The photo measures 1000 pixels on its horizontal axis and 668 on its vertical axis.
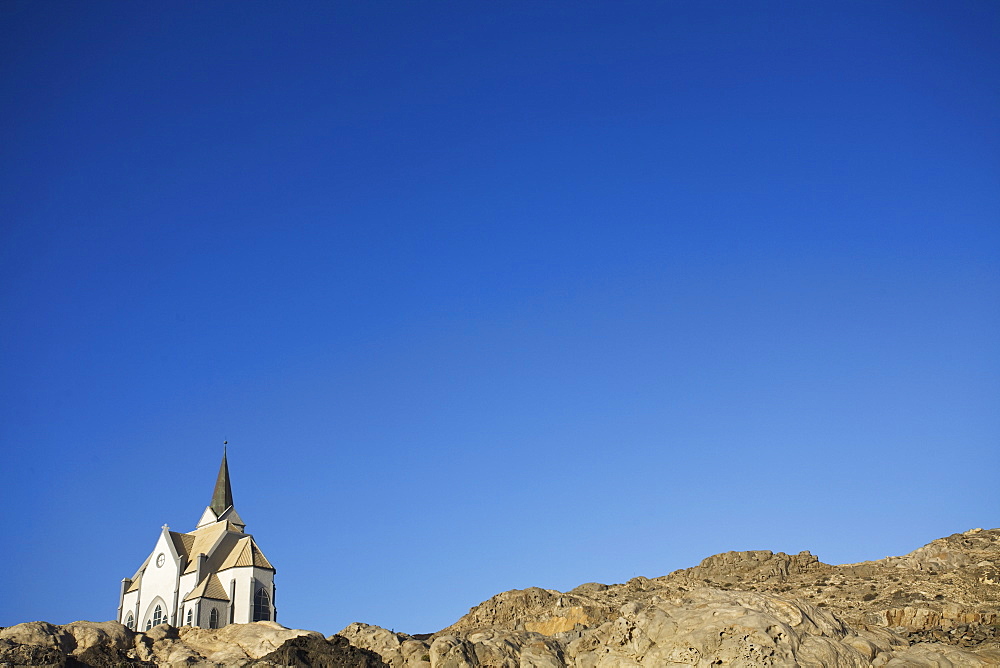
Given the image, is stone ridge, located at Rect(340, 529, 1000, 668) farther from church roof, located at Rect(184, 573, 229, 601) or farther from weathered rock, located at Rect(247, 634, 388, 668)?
church roof, located at Rect(184, 573, 229, 601)

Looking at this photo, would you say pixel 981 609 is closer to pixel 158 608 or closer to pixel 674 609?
pixel 674 609

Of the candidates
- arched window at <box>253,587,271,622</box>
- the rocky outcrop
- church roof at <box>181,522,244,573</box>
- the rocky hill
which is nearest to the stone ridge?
the rocky hill

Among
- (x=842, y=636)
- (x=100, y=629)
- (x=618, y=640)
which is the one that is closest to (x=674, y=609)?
(x=618, y=640)

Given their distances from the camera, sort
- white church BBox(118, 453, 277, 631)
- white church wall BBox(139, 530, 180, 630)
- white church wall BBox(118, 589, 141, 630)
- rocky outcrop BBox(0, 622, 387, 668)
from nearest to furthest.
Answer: rocky outcrop BBox(0, 622, 387, 668) < white church BBox(118, 453, 277, 631) < white church wall BBox(139, 530, 180, 630) < white church wall BBox(118, 589, 141, 630)

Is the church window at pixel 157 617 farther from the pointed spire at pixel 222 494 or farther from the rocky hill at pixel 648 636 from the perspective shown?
the rocky hill at pixel 648 636

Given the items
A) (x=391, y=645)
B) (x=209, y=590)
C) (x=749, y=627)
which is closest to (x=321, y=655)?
(x=391, y=645)

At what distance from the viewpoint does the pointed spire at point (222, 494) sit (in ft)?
273

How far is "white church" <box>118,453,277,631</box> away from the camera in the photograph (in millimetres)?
70062

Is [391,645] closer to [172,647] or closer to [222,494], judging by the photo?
[172,647]

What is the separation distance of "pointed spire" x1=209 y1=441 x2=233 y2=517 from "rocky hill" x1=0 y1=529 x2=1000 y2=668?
3452 centimetres

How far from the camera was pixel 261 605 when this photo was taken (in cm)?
7106

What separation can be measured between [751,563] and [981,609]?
60.3 ft

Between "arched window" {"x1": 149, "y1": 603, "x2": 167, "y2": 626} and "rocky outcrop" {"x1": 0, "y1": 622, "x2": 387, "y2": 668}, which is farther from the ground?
"arched window" {"x1": 149, "y1": 603, "x2": 167, "y2": 626}

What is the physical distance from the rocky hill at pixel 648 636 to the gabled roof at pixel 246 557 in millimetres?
22105
